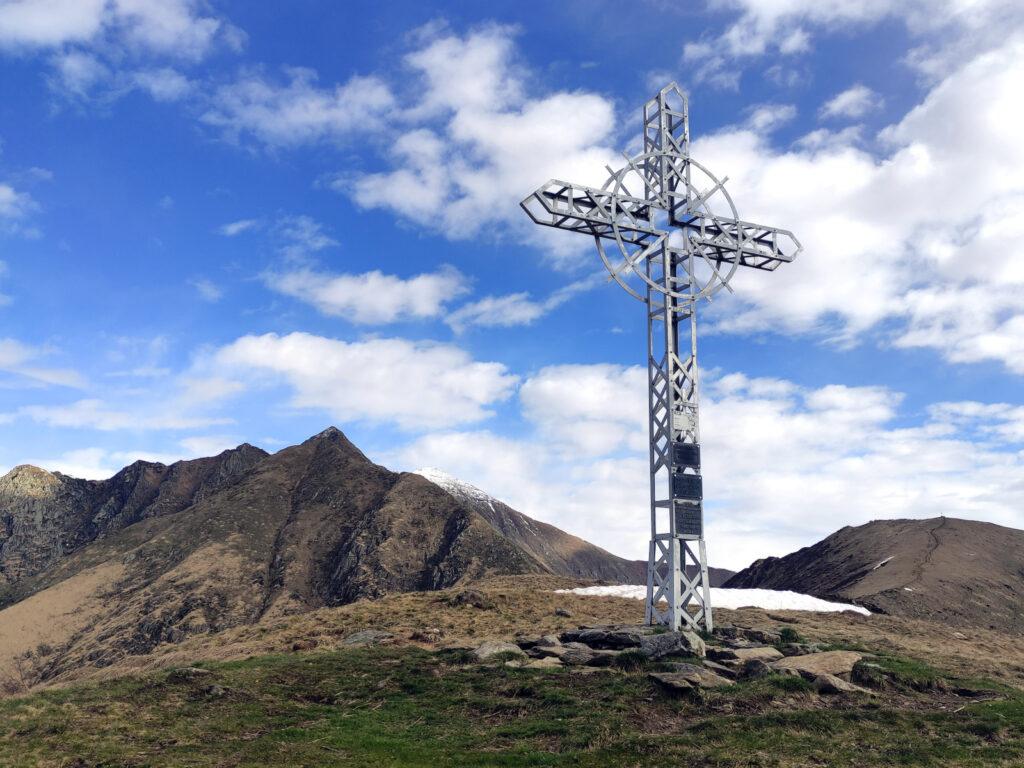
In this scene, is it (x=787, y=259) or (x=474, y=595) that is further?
(x=474, y=595)

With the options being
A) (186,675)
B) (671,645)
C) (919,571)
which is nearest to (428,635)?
(186,675)

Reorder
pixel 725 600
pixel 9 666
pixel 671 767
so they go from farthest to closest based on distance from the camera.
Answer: pixel 9 666 → pixel 725 600 → pixel 671 767

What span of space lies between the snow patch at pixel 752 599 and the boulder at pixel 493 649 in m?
17.5

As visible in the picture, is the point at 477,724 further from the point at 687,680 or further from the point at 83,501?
the point at 83,501

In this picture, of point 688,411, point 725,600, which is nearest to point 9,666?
point 725,600

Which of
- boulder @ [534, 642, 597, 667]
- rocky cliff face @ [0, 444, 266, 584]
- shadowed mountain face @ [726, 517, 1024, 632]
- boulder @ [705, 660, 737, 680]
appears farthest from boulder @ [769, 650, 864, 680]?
rocky cliff face @ [0, 444, 266, 584]

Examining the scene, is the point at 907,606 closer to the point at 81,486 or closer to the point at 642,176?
the point at 642,176

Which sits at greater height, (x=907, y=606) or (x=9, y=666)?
(x=907, y=606)

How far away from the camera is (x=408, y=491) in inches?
3755

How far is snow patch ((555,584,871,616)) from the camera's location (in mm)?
41513

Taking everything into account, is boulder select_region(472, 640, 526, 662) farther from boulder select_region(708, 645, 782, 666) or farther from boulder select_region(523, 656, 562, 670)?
boulder select_region(708, 645, 782, 666)

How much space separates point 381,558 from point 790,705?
228 ft

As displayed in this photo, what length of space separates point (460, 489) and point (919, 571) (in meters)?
113

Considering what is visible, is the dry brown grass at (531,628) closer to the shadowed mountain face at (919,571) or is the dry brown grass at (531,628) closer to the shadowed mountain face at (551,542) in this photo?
the shadowed mountain face at (919,571)
